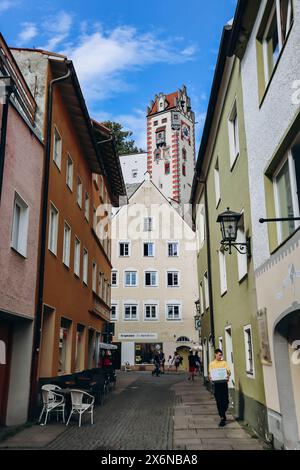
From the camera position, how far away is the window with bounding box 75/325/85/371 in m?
20.2

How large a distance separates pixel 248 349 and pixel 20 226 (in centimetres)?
641

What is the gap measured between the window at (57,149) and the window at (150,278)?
107 feet

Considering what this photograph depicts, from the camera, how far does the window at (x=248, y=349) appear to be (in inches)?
466

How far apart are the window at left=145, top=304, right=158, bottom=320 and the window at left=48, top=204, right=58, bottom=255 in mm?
32888

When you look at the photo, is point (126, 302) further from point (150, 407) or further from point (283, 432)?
point (283, 432)

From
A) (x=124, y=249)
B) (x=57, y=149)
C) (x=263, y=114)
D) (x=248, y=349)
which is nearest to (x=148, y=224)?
(x=124, y=249)

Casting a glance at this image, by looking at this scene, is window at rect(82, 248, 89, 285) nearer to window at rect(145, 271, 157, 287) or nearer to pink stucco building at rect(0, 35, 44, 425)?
pink stucco building at rect(0, 35, 44, 425)

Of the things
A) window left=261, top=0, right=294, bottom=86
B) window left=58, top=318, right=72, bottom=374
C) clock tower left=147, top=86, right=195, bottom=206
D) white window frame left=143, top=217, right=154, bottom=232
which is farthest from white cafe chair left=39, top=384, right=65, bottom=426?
clock tower left=147, top=86, right=195, bottom=206

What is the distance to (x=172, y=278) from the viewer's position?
4878cm

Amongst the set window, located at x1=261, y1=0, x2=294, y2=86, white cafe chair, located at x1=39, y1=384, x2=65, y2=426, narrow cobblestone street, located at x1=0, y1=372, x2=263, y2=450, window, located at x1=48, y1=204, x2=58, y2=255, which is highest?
window, located at x1=261, y1=0, x2=294, y2=86

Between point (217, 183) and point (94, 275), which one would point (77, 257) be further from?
point (217, 183)

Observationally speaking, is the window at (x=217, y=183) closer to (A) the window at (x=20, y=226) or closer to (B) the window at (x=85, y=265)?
(A) the window at (x=20, y=226)

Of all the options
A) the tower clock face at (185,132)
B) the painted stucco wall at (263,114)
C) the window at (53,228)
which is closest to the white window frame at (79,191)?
the window at (53,228)

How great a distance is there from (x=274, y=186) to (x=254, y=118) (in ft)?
5.84
